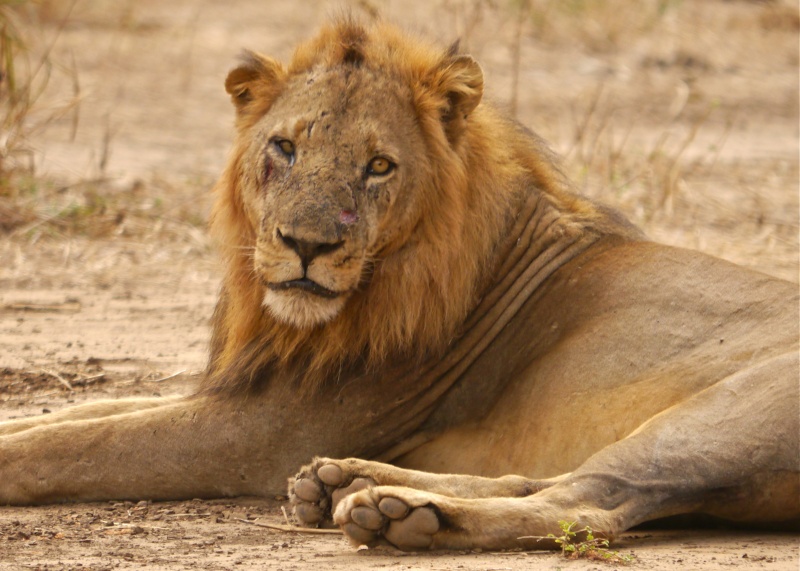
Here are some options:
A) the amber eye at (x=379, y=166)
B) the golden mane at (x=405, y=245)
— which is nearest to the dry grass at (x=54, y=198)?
the golden mane at (x=405, y=245)

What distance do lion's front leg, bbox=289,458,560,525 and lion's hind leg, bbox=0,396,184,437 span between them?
3.73ft

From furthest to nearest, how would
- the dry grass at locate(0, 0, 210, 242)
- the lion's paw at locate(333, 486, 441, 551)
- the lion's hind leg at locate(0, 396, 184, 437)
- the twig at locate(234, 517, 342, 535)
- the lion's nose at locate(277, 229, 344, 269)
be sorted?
1. the dry grass at locate(0, 0, 210, 242)
2. the lion's hind leg at locate(0, 396, 184, 437)
3. the lion's nose at locate(277, 229, 344, 269)
4. the twig at locate(234, 517, 342, 535)
5. the lion's paw at locate(333, 486, 441, 551)

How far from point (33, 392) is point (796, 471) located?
3.21 m

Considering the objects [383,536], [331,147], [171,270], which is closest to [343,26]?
[331,147]

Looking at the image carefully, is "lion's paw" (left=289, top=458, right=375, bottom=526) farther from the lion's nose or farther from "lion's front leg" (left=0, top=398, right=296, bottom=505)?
the lion's nose

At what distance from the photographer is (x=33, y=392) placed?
5.68 m

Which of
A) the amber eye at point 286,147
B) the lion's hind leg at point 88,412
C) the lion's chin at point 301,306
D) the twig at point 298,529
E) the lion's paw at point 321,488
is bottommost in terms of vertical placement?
the twig at point 298,529

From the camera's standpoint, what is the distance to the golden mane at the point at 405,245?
448 centimetres

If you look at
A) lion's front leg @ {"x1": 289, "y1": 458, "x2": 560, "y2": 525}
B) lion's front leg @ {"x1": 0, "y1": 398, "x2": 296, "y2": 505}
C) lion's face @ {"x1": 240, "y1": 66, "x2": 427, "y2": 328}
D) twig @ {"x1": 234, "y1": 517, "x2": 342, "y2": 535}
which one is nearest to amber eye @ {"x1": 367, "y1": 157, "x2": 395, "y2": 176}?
lion's face @ {"x1": 240, "y1": 66, "x2": 427, "y2": 328}

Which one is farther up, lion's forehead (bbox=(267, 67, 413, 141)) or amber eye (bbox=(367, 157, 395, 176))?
lion's forehead (bbox=(267, 67, 413, 141))

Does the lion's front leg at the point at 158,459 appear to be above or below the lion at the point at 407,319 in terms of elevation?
below

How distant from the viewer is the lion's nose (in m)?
4.16

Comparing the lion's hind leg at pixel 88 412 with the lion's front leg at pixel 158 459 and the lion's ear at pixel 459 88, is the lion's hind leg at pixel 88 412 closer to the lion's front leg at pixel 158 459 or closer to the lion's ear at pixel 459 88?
the lion's front leg at pixel 158 459

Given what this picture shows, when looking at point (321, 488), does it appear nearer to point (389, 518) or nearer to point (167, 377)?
point (389, 518)
